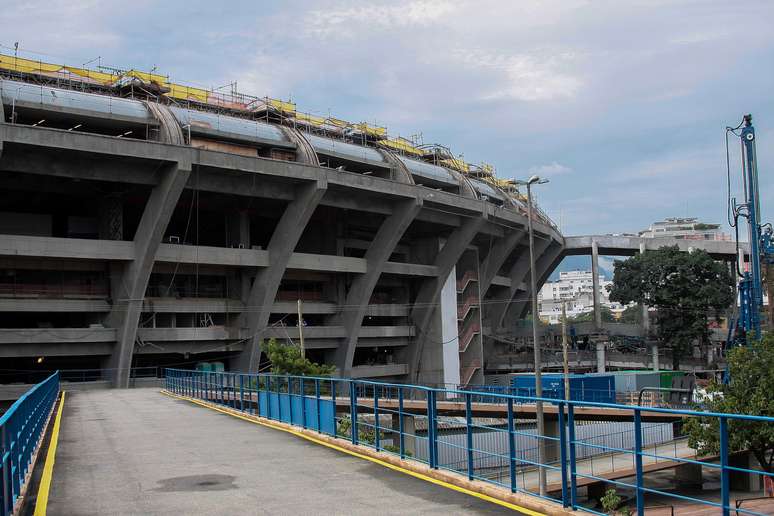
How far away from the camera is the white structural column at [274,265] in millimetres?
48375

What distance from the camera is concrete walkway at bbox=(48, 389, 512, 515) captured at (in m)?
9.78

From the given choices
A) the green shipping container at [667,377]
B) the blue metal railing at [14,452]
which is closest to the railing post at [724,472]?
the blue metal railing at [14,452]

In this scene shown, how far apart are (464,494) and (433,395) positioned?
2102 millimetres

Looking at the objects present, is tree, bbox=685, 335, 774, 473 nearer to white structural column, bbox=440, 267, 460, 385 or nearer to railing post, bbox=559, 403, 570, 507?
railing post, bbox=559, 403, 570, 507

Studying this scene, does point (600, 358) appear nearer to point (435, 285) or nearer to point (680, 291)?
point (680, 291)

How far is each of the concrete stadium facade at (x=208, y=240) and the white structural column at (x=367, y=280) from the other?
10 centimetres

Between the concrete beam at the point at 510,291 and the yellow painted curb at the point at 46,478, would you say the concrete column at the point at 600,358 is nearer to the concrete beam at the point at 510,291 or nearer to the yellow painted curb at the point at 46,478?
the concrete beam at the point at 510,291

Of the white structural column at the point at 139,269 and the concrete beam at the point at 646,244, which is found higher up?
the concrete beam at the point at 646,244

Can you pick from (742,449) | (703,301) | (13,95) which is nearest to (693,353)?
(703,301)

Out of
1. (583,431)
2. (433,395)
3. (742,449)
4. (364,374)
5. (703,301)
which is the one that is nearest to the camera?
(433,395)

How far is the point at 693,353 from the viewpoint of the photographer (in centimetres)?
7588

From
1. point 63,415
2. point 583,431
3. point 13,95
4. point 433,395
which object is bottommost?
point 583,431

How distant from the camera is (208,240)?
61219 mm

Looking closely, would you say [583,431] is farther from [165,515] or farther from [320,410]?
[165,515]
